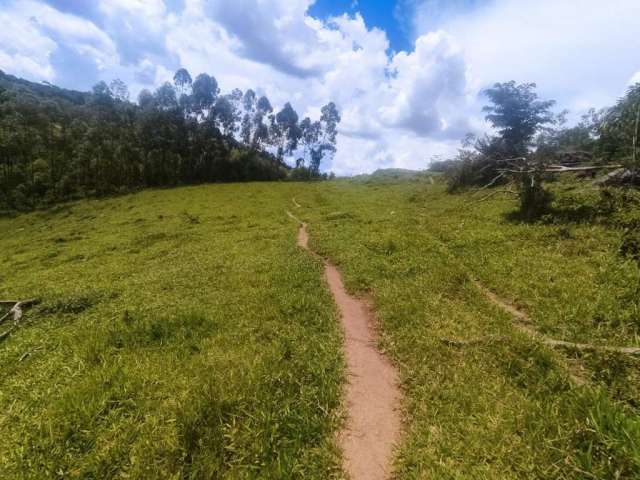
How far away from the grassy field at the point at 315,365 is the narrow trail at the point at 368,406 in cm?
23

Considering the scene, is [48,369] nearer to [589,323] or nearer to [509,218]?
[589,323]

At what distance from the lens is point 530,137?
103 feet

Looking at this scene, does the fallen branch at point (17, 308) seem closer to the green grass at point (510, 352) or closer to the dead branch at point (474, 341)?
the green grass at point (510, 352)

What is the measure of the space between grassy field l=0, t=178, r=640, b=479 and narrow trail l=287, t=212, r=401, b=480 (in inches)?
9.1

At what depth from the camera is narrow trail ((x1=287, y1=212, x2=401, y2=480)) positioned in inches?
169

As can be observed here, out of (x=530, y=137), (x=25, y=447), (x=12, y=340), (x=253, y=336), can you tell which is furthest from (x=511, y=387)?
(x=530, y=137)

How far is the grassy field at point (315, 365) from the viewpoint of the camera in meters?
4.17

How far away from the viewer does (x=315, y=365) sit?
6.13 meters

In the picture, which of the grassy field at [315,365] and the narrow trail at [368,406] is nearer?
the grassy field at [315,365]

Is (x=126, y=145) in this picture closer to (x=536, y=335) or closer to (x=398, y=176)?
(x=398, y=176)

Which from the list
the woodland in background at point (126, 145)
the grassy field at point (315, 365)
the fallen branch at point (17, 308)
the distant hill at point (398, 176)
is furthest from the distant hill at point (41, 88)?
the grassy field at point (315, 365)

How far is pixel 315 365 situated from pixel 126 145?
6313 cm

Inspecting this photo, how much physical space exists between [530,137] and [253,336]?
117 ft

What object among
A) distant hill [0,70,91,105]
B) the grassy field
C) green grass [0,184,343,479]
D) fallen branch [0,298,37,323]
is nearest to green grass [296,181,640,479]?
the grassy field
